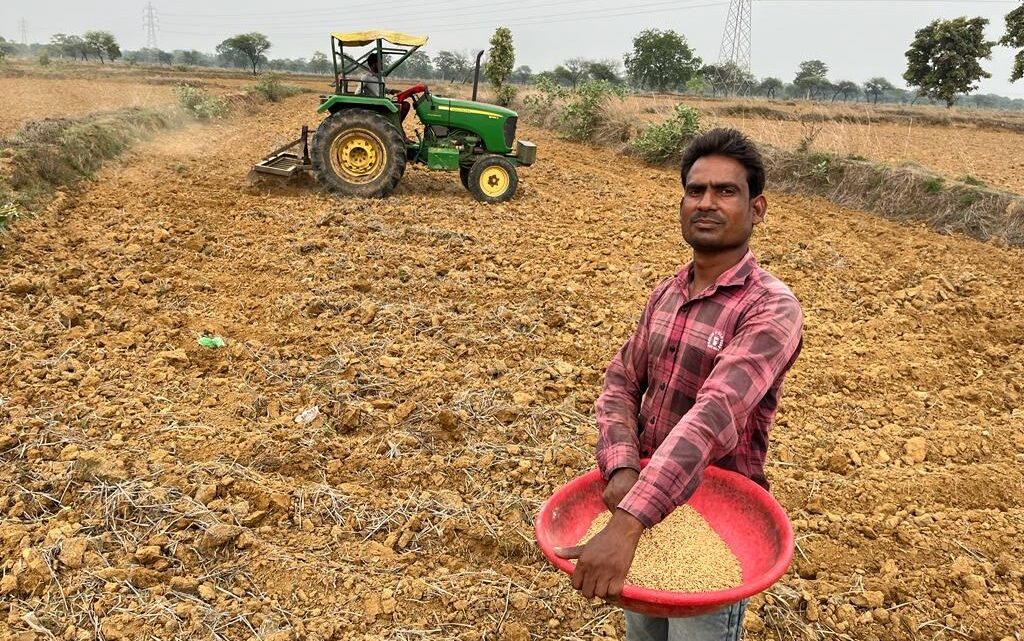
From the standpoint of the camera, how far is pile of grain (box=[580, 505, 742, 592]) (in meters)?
1.46

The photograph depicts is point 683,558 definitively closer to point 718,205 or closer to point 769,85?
point 718,205

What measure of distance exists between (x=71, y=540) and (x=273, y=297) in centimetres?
249

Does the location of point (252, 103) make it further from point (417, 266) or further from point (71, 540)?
point (71, 540)

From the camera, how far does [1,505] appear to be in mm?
2453

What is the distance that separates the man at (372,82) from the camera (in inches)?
275

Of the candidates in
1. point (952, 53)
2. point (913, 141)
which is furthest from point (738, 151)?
point (952, 53)

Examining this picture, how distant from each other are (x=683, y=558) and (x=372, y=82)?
661 cm


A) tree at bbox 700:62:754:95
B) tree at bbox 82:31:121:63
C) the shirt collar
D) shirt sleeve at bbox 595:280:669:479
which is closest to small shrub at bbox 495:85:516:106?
shirt sleeve at bbox 595:280:669:479

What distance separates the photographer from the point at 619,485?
146 cm

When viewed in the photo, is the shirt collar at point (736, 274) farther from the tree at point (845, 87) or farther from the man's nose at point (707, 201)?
the tree at point (845, 87)

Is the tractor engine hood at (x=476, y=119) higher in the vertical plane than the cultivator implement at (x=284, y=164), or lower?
higher

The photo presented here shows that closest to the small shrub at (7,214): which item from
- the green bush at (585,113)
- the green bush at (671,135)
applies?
the green bush at (671,135)

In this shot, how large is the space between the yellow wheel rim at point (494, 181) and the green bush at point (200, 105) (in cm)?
967

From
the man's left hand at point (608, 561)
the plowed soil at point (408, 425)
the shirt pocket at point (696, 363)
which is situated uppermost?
the shirt pocket at point (696, 363)
